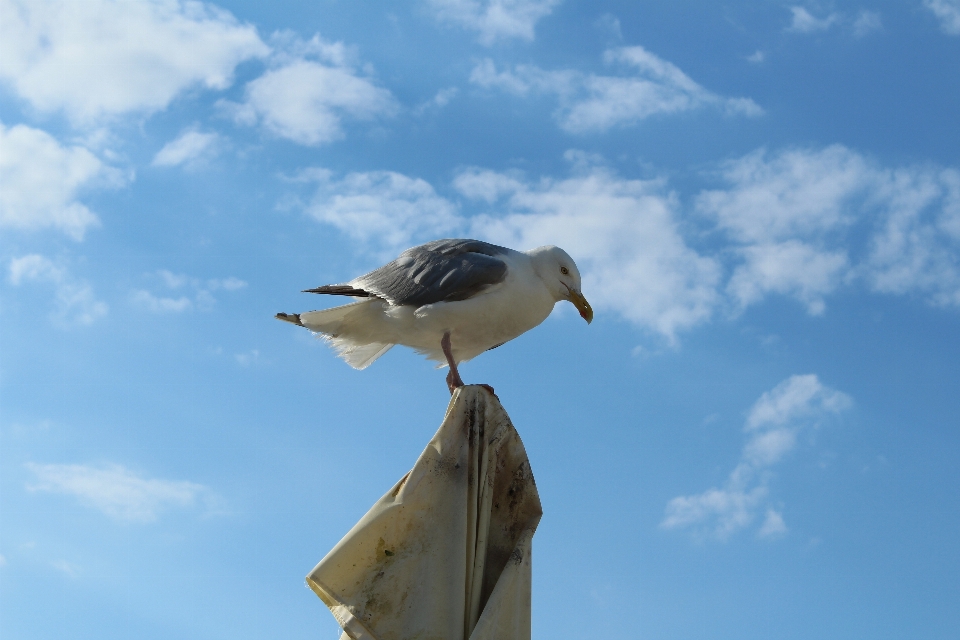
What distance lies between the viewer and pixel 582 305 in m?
7.12

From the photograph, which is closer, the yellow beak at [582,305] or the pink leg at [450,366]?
the pink leg at [450,366]

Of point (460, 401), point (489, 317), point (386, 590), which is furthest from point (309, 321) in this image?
point (386, 590)

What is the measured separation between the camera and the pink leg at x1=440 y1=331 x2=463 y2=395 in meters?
6.23

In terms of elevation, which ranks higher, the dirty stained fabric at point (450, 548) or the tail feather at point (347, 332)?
the tail feather at point (347, 332)

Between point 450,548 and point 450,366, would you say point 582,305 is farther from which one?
point 450,548

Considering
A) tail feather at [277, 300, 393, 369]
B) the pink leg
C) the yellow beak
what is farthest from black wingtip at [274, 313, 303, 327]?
the yellow beak

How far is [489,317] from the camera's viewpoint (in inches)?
255

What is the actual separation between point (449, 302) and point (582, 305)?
1.19 m

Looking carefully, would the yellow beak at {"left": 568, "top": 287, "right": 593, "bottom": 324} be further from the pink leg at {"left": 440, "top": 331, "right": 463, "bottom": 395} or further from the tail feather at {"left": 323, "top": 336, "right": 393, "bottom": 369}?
the tail feather at {"left": 323, "top": 336, "right": 393, "bottom": 369}

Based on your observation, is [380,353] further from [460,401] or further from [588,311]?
[460,401]

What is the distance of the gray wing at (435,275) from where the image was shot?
6.55m

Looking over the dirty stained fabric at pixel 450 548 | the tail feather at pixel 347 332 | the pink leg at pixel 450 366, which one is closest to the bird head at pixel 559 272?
the pink leg at pixel 450 366

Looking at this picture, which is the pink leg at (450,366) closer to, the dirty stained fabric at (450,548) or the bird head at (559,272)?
the bird head at (559,272)

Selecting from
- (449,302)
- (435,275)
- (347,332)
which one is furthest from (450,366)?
(347,332)
